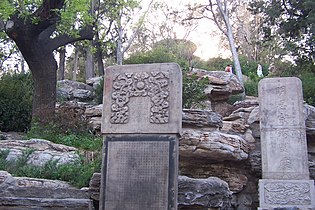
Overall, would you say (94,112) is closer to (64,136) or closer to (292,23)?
(64,136)

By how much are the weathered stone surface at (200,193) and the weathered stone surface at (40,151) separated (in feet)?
8.54

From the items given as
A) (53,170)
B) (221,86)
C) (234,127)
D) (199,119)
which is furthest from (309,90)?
(53,170)

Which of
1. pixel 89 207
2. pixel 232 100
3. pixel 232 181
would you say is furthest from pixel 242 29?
pixel 89 207

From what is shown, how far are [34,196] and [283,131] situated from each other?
5.25 meters

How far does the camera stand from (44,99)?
9.75 metres

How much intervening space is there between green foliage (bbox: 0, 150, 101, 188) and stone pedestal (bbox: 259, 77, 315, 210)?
3.59 meters

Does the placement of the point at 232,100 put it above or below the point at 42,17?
below

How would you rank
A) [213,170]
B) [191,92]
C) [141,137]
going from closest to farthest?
[141,137] < [213,170] < [191,92]

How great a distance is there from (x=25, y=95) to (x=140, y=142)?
7470 millimetres

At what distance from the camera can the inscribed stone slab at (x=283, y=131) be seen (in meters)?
7.73

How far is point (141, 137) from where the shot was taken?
450cm

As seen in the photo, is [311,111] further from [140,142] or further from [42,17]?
[42,17]

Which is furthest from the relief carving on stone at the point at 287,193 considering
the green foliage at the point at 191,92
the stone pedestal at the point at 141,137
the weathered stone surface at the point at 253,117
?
the stone pedestal at the point at 141,137

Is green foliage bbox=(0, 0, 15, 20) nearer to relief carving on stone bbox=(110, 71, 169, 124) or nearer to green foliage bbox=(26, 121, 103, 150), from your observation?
green foliage bbox=(26, 121, 103, 150)
